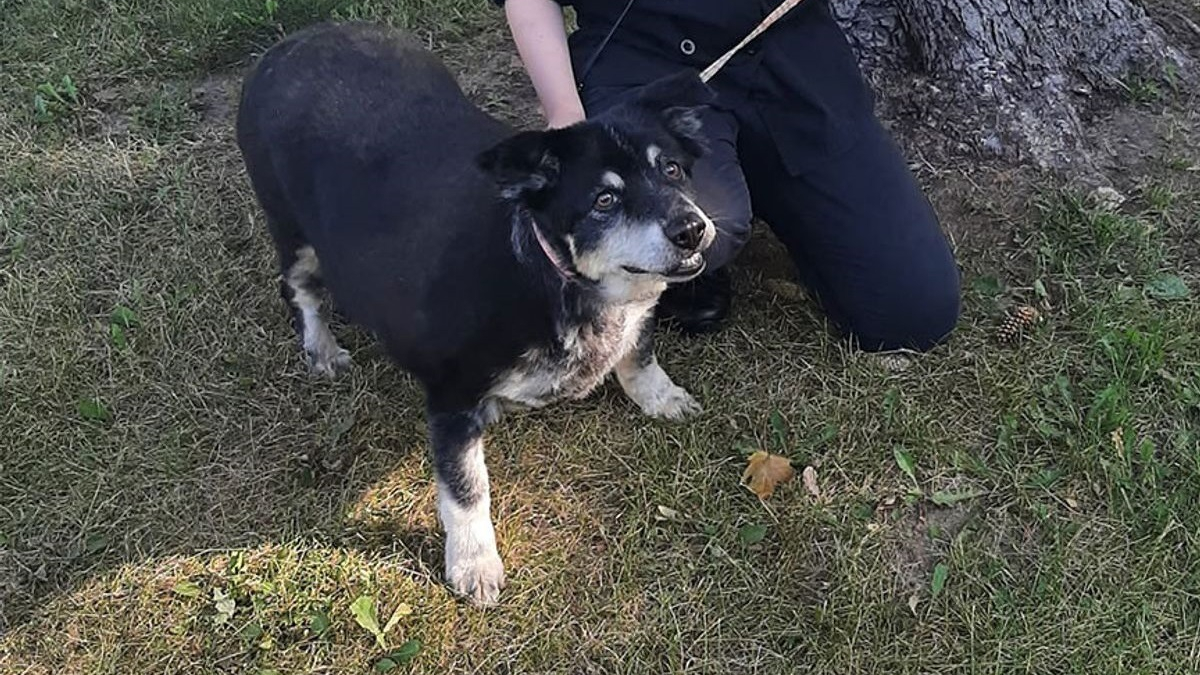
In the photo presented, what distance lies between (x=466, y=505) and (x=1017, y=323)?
179 centimetres

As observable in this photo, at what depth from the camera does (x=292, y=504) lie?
11.0 ft

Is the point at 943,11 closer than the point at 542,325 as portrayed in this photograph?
No

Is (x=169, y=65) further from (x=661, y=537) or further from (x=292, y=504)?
(x=661, y=537)

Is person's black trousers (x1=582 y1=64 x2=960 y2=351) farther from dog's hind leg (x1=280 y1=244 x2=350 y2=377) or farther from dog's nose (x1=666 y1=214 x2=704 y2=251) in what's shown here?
dog's hind leg (x1=280 y1=244 x2=350 y2=377)

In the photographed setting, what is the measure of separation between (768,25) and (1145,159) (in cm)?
154

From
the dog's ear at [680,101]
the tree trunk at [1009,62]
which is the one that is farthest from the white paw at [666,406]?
the tree trunk at [1009,62]

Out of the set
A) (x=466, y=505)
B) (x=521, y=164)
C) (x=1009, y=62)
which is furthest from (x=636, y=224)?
(x=1009, y=62)

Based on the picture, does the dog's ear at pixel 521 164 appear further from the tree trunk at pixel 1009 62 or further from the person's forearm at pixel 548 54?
the tree trunk at pixel 1009 62

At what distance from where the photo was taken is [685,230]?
2.57m

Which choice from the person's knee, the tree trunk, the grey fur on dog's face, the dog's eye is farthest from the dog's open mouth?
the tree trunk

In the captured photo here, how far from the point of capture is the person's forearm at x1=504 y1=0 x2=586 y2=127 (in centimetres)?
338

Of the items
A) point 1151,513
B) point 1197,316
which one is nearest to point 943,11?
point 1197,316

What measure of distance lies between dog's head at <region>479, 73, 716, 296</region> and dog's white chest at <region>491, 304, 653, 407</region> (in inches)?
8.3

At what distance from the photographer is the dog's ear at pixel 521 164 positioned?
254 centimetres
